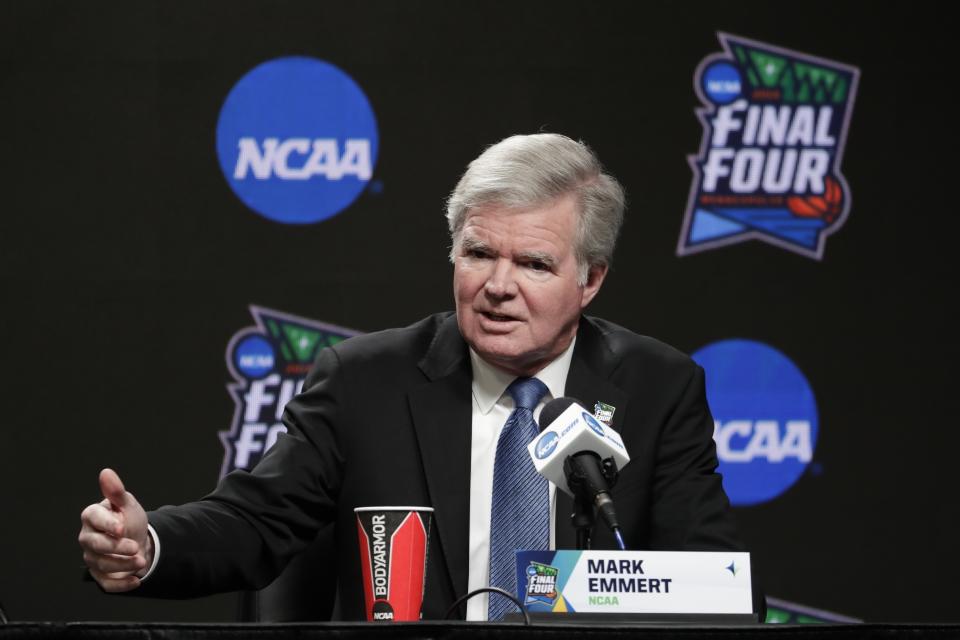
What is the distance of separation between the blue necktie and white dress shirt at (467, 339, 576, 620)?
2 centimetres

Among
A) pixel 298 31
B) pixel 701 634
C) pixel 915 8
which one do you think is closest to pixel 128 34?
pixel 298 31

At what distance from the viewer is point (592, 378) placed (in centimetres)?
210

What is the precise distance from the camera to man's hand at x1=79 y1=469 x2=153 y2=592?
57.1 inches

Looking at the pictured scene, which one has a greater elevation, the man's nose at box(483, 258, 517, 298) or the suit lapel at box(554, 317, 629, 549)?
the man's nose at box(483, 258, 517, 298)

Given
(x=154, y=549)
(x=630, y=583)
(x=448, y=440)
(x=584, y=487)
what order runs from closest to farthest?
(x=630, y=583)
(x=584, y=487)
(x=154, y=549)
(x=448, y=440)

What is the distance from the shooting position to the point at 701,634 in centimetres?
118

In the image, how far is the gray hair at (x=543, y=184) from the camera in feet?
6.48

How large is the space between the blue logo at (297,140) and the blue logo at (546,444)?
184 centimetres

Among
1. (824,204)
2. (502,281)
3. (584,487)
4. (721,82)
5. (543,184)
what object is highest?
(721,82)

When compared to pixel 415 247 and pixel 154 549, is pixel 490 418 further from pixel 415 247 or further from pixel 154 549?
pixel 415 247

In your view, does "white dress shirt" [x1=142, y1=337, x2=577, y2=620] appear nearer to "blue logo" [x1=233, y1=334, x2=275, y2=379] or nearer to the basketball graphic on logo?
"blue logo" [x1=233, y1=334, x2=275, y2=379]

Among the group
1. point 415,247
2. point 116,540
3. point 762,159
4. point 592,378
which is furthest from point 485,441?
point 762,159

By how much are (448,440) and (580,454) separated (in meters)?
0.57

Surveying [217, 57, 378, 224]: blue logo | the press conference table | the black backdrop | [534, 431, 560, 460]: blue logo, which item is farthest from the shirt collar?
[217, 57, 378, 224]: blue logo
